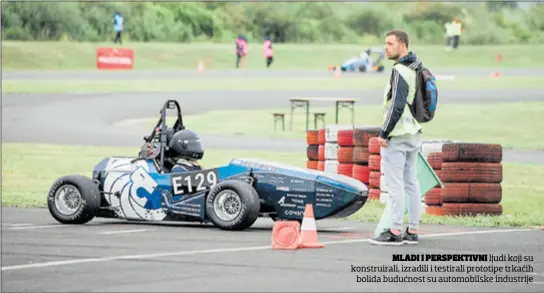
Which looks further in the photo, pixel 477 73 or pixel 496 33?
pixel 496 33

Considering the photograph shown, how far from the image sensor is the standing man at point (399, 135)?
36.9 ft

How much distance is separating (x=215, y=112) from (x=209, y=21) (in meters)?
41.9

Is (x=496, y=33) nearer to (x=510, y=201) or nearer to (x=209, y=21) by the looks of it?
(x=209, y=21)

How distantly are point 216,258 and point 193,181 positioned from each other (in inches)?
122

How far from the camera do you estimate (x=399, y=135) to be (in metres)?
11.4

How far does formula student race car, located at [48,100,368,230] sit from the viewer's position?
12.5 meters

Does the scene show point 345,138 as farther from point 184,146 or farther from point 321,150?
point 184,146

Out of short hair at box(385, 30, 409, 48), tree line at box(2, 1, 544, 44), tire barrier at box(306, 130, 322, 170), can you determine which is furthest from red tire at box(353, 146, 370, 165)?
tree line at box(2, 1, 544, 44)

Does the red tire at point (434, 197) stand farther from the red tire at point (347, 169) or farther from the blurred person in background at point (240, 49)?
the blurred person in background at point (240, 49)

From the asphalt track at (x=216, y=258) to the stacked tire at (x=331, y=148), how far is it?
3451 mm

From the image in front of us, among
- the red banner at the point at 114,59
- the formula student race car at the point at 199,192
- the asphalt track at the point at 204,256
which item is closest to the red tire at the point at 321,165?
the asphalt track at the point at 204,256

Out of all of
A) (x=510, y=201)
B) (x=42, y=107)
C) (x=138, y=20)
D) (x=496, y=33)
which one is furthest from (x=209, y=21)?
(x=510, y=201)

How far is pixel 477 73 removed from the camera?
182 feet

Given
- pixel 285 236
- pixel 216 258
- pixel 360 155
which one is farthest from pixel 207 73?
pixel 216 258
